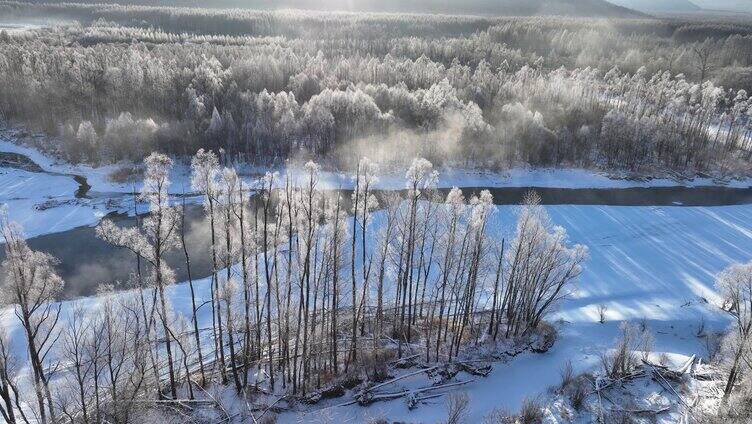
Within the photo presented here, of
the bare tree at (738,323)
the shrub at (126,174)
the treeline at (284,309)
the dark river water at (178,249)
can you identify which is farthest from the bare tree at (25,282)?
the shrub at (126,174)

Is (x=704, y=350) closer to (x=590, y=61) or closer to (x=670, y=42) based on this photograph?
A: (x=590, y=61)

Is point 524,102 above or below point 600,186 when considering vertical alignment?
above

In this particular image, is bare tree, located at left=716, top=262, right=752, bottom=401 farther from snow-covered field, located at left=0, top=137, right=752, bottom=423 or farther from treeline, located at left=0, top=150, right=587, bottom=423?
treeline, located at left=0, top=150, right=587, bottom=423

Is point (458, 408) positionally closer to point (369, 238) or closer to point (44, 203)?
point (369, 238)

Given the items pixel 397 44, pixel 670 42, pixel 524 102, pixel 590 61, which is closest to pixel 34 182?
pixel 524 102

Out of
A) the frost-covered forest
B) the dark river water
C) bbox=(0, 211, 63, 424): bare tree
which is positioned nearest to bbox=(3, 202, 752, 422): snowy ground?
the frost-covered forest

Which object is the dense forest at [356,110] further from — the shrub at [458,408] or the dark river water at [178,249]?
the shrub at [458,408]

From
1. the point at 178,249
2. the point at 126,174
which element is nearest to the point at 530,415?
the point at 178,249
